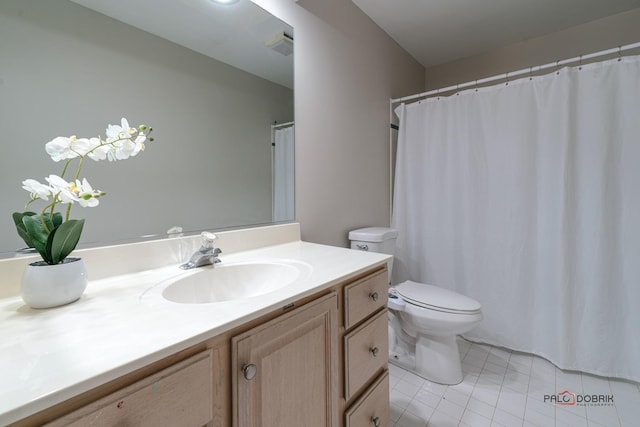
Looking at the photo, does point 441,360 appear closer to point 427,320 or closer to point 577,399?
point 427,320

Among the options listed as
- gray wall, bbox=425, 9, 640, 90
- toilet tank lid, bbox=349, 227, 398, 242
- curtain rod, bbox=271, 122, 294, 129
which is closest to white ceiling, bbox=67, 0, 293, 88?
curtain rod, bbox=271, 122, 294, 129

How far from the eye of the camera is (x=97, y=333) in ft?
1.59

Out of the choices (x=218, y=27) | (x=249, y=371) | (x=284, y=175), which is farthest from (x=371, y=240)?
(x=218, y=27)

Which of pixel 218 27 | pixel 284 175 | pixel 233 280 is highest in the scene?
pixel 218 27

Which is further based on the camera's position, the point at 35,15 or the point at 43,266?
the point at 35,15

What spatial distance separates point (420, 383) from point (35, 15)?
2090mm

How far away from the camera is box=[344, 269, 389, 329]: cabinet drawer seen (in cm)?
84

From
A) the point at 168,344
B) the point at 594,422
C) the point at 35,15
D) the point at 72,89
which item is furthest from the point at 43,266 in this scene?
the point at 594,422

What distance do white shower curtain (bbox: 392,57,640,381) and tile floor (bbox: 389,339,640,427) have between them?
0.36 ft

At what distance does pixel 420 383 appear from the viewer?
4.88ft

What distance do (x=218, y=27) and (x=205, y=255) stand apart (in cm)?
90

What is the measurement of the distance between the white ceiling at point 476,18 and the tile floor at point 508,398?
222 cm

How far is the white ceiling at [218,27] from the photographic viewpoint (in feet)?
2.87

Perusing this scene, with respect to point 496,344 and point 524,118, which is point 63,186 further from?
point 496,344
